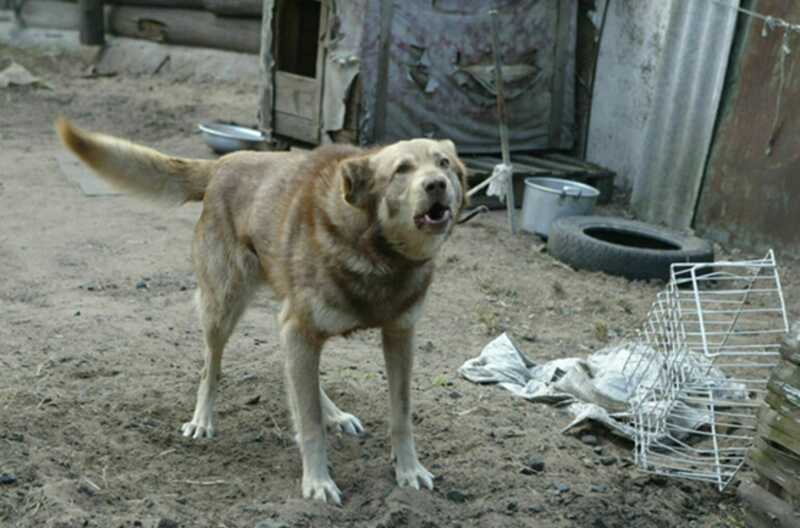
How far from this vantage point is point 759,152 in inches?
302

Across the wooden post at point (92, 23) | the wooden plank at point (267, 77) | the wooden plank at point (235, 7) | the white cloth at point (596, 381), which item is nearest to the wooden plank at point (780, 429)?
the white cloth at point (596, 381)

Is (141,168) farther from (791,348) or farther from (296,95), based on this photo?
(296,95)

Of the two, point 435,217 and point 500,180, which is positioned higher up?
point 435,217

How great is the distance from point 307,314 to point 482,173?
16.4 feet

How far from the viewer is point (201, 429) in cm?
448

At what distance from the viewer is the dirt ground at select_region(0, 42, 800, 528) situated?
3773 mm

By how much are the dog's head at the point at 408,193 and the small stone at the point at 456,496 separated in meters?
0.98

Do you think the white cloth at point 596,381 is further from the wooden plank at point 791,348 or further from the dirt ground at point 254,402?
the wooden plank at point 791,348

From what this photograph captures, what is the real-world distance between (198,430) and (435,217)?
1.62 meters

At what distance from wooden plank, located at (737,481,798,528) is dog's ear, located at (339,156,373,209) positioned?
73.0 inches

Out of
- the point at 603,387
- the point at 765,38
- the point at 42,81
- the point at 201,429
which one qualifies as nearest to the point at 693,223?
the point at 765,38

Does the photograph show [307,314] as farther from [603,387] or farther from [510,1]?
[510,1]

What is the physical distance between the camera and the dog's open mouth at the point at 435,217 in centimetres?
361

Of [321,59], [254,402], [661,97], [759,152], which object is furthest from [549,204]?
[254,402]
